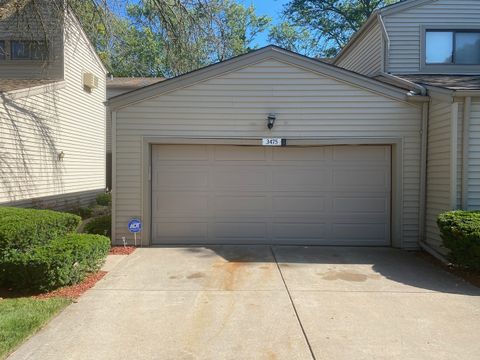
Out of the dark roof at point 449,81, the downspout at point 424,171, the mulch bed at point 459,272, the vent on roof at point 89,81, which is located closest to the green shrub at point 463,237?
the mulch bed at point 459,272

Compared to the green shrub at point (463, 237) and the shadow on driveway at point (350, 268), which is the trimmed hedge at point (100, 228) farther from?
the green shrub at point (463, 237)

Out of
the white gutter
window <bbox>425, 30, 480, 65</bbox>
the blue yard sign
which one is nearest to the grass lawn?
the blue yard sign

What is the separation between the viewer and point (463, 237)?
6.91 metres

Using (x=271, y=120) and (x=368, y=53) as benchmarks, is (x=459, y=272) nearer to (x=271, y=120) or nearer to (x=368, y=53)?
(x=271, y=120)

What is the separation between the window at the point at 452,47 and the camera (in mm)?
11438

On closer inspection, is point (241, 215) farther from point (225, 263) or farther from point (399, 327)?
point (399, 327)

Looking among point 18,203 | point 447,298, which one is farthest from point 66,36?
point 447,298

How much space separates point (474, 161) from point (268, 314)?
5.45 metres

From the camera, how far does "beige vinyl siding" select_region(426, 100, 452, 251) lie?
8.48 m

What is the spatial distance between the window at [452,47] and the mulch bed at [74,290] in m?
9.61

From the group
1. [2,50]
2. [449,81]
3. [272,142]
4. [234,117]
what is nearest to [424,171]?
[449,81]

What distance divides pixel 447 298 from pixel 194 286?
3.46m

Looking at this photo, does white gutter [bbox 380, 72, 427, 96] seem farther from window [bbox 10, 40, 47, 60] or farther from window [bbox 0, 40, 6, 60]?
window [bbox 0, 40, 6, 60]

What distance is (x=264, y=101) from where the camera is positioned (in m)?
9.52
